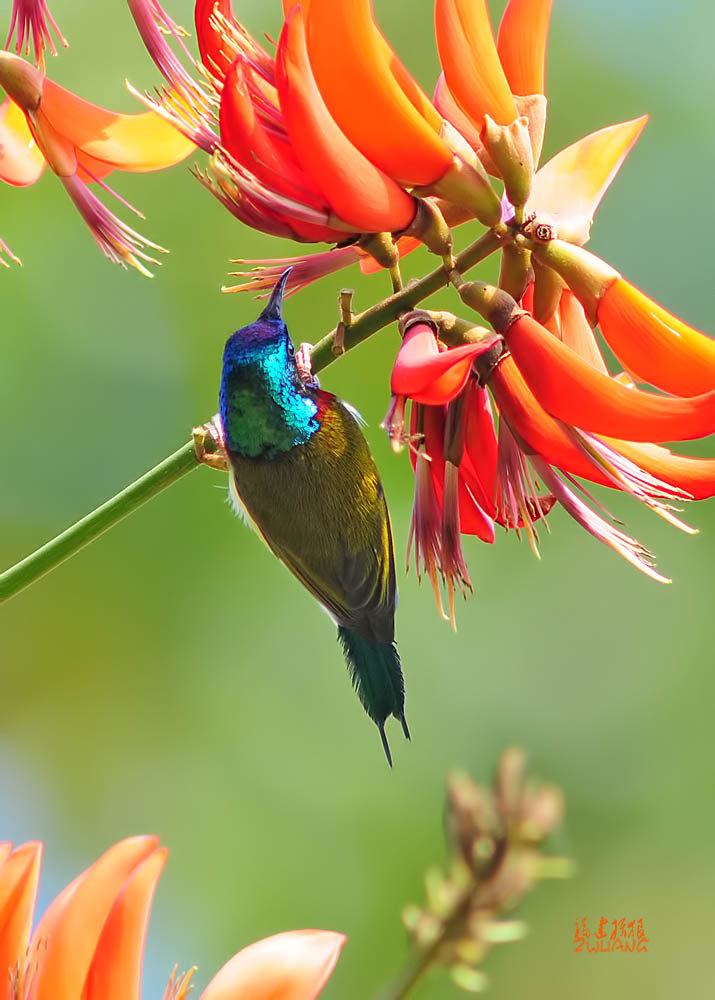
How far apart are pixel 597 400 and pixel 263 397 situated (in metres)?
0.38

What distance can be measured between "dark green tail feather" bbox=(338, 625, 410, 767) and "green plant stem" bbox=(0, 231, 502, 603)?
24cm

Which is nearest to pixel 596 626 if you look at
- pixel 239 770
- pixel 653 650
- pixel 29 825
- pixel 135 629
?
pixel 653 650

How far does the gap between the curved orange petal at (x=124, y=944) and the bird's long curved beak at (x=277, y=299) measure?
299 mm

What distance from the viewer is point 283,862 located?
2.24 metres

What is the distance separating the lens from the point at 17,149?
68 centimetres

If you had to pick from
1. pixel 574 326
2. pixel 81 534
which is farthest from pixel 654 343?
pixel 81 534

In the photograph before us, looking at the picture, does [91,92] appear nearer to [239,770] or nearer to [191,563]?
[191,563]

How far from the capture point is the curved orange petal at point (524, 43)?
0.62m

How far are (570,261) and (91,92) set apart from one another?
1638 millimetres

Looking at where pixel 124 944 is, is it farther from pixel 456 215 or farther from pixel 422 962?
pixel 456 215

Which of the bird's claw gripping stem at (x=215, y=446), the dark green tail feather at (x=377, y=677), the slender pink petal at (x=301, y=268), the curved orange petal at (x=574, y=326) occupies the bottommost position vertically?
the dark green tail feather at (x=377, y=677)

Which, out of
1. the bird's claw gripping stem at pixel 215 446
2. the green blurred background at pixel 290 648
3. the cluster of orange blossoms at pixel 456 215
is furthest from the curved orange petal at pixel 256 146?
the green blurred background at pixel 290 648

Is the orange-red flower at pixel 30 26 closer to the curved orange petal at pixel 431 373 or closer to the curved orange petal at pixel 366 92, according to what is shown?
the curved orange petal at pixel 366 92

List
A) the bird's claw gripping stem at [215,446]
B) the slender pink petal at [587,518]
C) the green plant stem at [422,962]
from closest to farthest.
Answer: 1. the green plant stem at [422,962]
2. the slender pink petal at [587,518]
3. the bird's claw gripping stem at [215,446]
